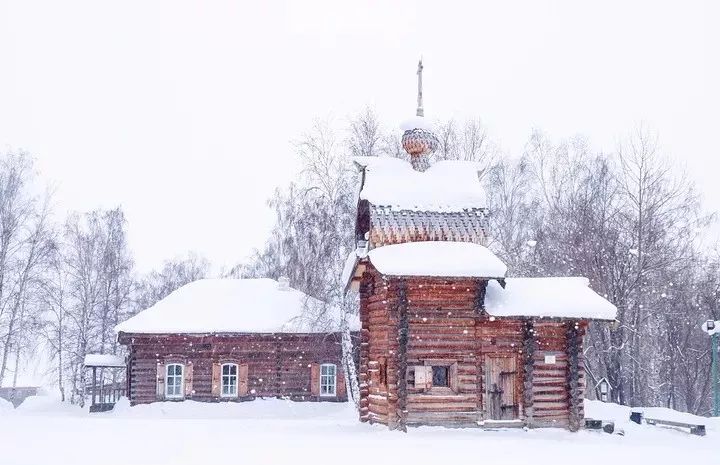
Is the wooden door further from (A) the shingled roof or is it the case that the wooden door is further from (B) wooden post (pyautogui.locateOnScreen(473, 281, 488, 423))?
(A) the shingled roof

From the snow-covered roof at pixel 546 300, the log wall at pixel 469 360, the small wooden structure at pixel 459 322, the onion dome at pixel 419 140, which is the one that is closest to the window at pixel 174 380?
the small wooden structure at pixel 459 322

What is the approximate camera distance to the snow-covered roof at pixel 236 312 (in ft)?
86.0

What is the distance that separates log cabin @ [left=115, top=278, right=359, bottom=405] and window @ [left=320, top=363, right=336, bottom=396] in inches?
1.4

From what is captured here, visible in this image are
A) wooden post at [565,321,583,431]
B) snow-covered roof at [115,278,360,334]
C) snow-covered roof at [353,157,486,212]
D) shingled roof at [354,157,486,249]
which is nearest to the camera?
wooden post at [565,321,583,431]

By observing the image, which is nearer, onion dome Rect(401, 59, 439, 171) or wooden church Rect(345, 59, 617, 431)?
wooden church Rect(345, 59, 617, 431)

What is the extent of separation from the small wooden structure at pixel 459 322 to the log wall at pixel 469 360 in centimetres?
3

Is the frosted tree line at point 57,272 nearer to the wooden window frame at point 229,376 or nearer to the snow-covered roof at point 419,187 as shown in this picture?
the wooden window frame at point 229,376

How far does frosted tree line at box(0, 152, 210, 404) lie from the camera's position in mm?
30688

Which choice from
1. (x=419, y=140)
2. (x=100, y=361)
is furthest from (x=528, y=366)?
(x=100, y=361)

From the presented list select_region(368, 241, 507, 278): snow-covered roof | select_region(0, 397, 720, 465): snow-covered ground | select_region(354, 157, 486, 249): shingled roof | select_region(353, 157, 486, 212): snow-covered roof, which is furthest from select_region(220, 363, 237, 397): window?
select_region(368, 241, 507, 278): snow-covered roof

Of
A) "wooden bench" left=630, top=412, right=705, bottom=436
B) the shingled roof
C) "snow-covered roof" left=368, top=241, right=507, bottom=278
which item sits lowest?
"wooden bench" left=630, top=412, right=705, bottom=436

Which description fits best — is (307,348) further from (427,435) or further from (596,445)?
(596,445)

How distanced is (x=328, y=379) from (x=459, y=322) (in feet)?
32.1

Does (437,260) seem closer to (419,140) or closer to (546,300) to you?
(546,300)
